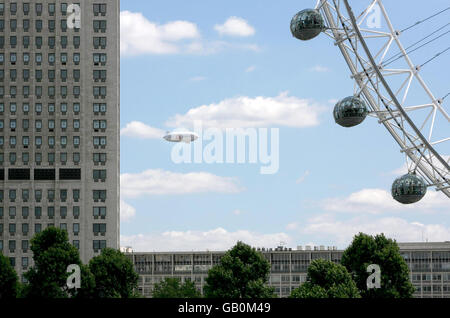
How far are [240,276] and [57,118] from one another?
51871 millimetres

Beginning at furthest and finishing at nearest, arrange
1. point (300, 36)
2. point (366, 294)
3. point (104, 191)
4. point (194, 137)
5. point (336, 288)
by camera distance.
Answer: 1. point (194, 137)
2. point (104, 191)
3. point (366, 294)
4. point (336, 288)
5. point (300, 36)

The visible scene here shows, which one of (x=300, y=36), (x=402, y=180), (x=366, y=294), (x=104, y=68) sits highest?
(x=104, y=68)

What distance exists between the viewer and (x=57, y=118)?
118500 mm

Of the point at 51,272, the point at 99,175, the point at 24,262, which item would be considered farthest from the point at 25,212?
the point at 51,272

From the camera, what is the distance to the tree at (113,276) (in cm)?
7612

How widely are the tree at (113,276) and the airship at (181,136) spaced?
85701mm

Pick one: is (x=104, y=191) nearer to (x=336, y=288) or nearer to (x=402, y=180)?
(x=336, y=288)

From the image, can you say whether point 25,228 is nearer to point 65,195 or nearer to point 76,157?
point 65,195

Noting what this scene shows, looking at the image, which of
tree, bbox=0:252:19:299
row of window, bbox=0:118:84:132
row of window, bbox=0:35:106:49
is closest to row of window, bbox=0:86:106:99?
row of window, bbox=0:118:84:132

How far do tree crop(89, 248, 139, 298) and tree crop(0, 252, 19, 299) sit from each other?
6638 millimetres

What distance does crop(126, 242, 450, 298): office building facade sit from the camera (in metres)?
158

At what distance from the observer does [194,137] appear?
163375mm
